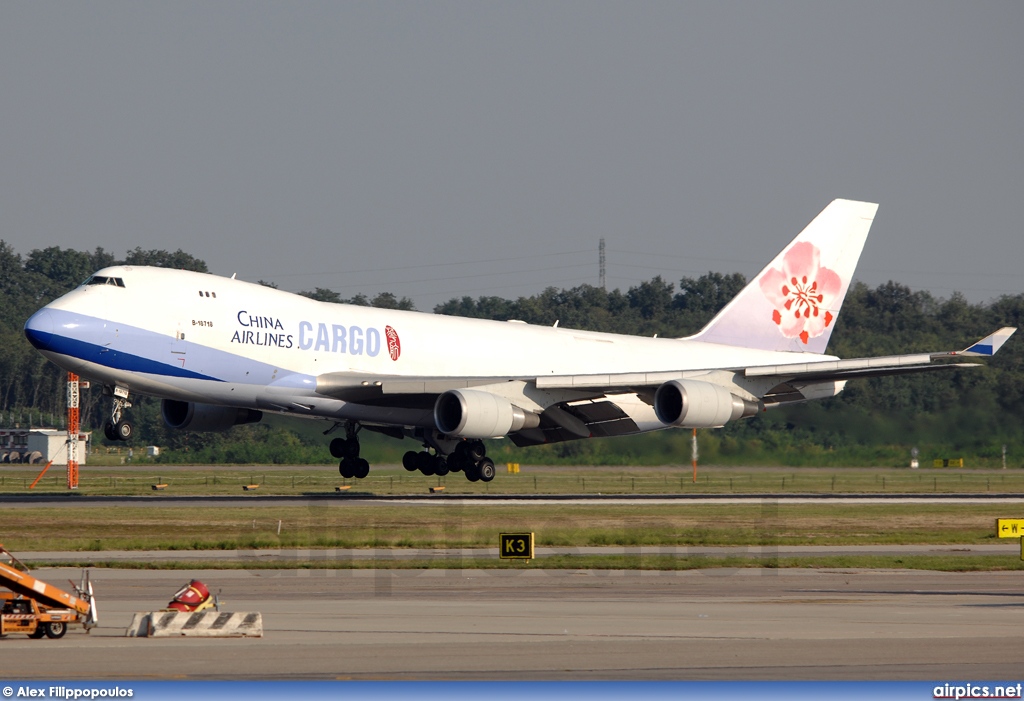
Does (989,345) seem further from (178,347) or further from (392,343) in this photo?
(178,347)

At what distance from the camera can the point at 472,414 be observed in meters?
40.7

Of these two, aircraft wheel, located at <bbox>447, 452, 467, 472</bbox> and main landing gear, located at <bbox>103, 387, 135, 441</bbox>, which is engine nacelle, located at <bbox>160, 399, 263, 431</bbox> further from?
aircraft wheel, located at <bbox>447, 452, 467, 472</bbox>

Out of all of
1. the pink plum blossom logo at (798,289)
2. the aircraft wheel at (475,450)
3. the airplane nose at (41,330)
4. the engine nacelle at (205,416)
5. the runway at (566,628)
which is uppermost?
the pink plum blossom logo at (798,289)

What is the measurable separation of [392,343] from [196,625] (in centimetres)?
2715

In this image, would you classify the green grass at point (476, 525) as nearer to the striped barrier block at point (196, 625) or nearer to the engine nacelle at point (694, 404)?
the engine nacelle at point (694, 404)

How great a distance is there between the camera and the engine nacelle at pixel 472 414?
134 feet

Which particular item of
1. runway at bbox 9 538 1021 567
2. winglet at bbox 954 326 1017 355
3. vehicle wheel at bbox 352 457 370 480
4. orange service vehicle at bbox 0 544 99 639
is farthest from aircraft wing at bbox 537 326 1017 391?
orange service vehicle at bbox 0 544 99 639

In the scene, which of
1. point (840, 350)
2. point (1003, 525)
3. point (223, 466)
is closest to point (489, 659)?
point (1003, 525)

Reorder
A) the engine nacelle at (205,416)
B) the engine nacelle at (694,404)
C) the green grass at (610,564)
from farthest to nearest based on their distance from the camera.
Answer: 1. the engine nacelle at (205,416)
2. the engine nacelle at (694,404)
3. the green grass at (610,564)

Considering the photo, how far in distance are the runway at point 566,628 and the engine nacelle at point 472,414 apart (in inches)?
622

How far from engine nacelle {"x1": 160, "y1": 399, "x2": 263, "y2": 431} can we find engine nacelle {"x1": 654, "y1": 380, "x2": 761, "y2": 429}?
43.4 feet

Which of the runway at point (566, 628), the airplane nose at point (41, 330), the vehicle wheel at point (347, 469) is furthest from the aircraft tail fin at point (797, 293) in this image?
the runway at point (566, 628)

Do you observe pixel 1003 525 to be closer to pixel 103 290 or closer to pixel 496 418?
pixel 496 418

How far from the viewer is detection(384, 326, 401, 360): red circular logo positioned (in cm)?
4325
